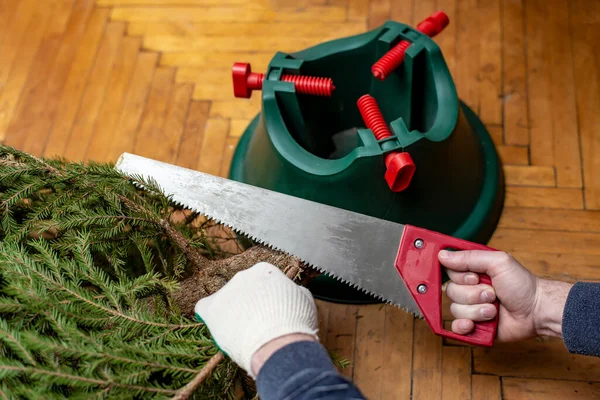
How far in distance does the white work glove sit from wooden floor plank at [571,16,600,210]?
35.1 inches

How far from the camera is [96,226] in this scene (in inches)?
41.1

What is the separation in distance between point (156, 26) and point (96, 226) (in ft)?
3.26

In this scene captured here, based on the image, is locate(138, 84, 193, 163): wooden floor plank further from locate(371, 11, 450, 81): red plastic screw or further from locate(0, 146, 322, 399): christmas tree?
locate(371, 11, 450, 81): red plastic screw

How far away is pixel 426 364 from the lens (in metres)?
1.27

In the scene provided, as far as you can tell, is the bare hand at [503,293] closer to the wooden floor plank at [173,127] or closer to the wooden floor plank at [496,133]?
the wooden floor plank at [496,133]

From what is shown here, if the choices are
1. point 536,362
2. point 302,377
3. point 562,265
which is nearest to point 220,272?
point 302,377

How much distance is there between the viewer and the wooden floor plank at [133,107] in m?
1.64

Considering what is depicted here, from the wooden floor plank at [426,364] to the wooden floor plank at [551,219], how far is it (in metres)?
0.34

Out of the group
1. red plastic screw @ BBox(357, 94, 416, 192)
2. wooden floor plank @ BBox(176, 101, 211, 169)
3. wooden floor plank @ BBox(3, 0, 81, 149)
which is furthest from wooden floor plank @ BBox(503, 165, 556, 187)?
wooden floor plank @ BBox(3, 0, 81, 149)

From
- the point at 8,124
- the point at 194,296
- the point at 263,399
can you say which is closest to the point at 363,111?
the point at 194,296

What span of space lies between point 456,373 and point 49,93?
1.39 meters

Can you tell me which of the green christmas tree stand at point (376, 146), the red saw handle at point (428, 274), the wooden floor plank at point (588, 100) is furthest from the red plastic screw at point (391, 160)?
the wooden floor plank at point (588, 100)

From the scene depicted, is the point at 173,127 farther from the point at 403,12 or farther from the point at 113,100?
the point at 403,12

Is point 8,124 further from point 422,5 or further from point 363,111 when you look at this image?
point 422,5
